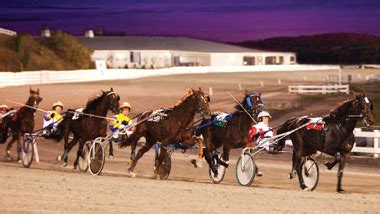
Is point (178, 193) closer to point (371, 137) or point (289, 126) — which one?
point (289, 126)

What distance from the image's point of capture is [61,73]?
6338 centimetres

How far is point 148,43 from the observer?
11425cm

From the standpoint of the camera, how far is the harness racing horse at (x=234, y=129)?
16047 millimetres

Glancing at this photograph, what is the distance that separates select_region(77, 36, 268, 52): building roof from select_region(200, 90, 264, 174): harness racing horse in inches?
3588

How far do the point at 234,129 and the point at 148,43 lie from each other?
98629mm

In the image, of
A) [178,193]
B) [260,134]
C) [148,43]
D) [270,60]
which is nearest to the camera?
[178,193]

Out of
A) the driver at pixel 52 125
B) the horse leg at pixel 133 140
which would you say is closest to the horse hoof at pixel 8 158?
the driver at pixel 52 125

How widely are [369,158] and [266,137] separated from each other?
6876 millimetres

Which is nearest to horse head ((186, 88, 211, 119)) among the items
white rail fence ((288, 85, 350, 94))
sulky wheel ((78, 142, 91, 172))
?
sulky wheel ((78, 142, 91, 172))

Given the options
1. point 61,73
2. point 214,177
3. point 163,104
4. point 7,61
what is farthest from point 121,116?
point 7,61

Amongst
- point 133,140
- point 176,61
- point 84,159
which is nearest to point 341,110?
point 133,140

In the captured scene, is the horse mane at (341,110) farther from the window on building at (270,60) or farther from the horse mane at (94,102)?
the window on building at (270,60)

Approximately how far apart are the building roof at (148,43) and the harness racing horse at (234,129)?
9113cm

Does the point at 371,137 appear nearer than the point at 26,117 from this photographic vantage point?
No
